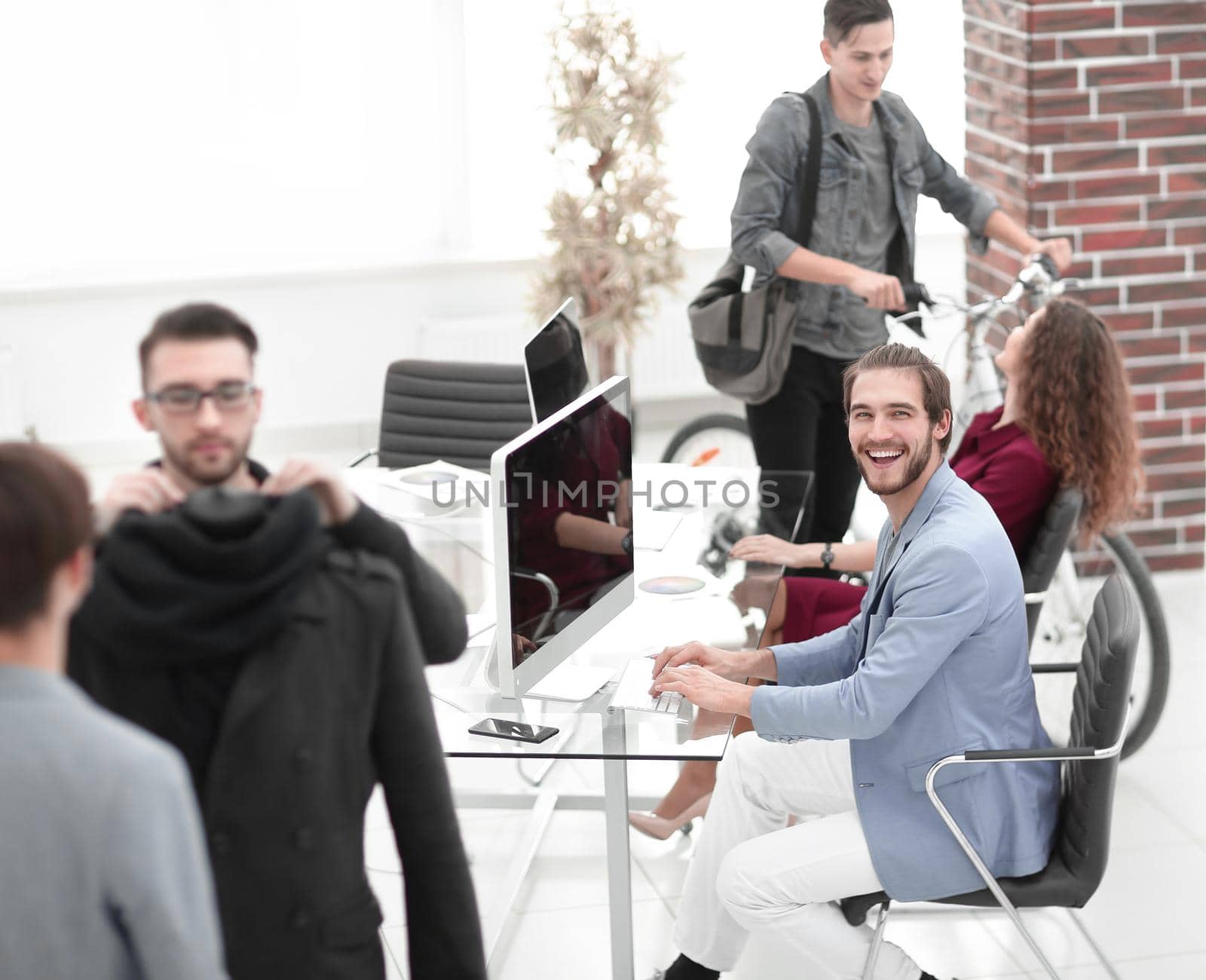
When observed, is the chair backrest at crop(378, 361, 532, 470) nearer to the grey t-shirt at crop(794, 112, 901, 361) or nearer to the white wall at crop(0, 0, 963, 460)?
the grey t-shirt at crop(794, 112, 901, 361)

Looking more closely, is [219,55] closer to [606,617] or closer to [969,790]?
[606,617]

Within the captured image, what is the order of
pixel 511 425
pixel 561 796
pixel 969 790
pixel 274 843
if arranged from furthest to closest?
pixel 511 425
pixel 561 796
pixel 969 790
pixel 274 843

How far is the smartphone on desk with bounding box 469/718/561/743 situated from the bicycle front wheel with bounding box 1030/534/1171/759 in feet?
4.94

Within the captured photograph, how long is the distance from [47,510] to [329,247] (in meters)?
5.39

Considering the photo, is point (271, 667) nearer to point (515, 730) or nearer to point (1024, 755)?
point (515, 730)

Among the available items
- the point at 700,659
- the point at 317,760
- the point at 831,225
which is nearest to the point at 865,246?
the point at 831,225

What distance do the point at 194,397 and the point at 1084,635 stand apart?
2.58m

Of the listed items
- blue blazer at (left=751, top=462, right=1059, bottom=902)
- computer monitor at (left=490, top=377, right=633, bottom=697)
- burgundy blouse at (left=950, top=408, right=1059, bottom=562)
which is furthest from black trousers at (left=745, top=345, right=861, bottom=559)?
blue blazer at (left=751, top=462, right=1059, bottom=902)


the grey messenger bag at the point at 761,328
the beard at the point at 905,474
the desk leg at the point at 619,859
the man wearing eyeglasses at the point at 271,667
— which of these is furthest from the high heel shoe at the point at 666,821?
the man wearing eyeglasses at the point at 271,667

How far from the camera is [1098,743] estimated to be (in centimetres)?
235

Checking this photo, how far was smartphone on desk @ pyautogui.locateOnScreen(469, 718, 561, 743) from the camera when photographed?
2.42 meters

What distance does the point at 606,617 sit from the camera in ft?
9.16

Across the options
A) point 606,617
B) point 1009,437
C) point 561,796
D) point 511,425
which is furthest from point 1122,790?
point 511,425

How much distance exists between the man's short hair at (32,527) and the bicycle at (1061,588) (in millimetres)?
2706
